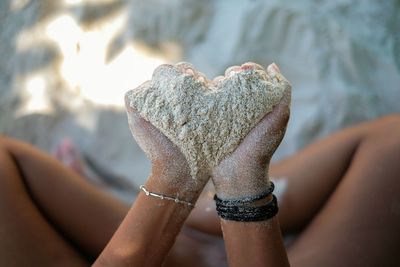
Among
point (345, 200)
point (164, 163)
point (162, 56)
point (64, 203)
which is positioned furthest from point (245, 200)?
point (162, 56)

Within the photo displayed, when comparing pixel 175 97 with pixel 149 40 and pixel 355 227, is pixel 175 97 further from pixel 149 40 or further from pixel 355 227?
pixel 149 40

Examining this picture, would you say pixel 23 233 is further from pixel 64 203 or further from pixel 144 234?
pixel 144 234

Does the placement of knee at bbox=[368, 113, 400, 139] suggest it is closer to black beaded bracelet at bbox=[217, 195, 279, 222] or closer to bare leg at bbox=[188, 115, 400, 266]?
bare leg at bbox=[188, 115, 400, 266]

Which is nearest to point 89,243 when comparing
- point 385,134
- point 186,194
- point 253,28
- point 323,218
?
point 186,194

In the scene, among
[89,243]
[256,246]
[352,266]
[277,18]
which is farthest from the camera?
[277,18]

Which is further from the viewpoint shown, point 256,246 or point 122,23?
point 122,23

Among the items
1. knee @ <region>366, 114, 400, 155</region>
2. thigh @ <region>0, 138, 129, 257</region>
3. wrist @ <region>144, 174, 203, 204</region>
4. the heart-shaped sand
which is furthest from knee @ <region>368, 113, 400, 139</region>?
thigh @ <region>0, 138, 129, 257</region>
